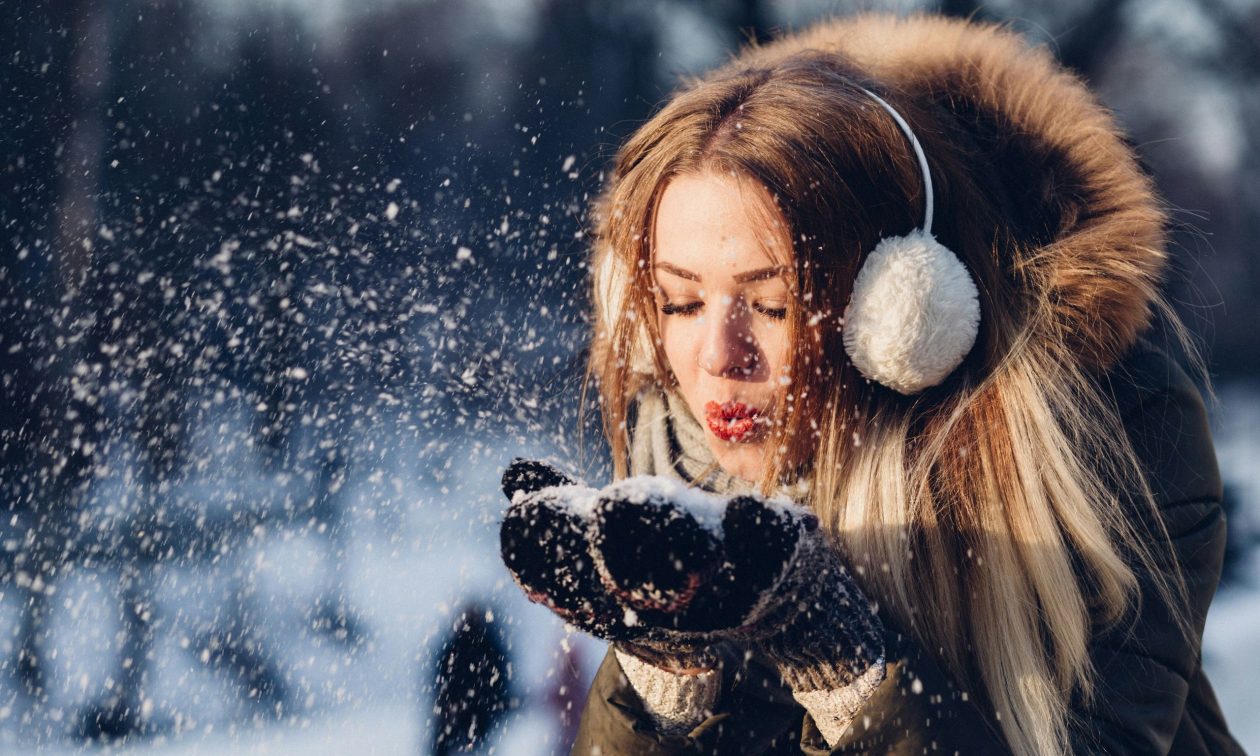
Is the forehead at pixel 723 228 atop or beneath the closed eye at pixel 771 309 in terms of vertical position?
atop

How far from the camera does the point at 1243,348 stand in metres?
4.53

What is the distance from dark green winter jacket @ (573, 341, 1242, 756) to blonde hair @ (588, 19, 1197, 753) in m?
0.04

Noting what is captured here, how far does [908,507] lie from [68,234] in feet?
10.1

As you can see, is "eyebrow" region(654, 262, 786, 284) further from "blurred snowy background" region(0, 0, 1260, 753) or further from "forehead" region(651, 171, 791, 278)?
"blurred snowy background" region(0, 0, 1260, 753)

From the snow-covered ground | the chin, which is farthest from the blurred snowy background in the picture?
the chin

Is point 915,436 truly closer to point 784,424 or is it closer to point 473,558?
point 784,424

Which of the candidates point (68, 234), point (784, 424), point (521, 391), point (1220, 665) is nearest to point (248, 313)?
point (68, 234)

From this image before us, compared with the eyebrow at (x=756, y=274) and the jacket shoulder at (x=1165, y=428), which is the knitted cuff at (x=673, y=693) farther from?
the jacket shoulder at (x=1165, y=428)

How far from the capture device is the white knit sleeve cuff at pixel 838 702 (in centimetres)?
115

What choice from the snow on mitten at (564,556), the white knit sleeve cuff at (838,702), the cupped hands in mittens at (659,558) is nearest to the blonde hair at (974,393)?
the white knit sleeve cuff at (838,702)

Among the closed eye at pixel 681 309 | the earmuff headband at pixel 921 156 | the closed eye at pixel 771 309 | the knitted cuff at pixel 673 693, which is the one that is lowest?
the knitted cuff at pixel 673 693

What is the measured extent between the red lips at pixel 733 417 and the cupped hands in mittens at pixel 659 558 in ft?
0.94

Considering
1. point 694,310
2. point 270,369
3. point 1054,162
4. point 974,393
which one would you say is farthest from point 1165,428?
point 270,369

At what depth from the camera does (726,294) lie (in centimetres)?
128
